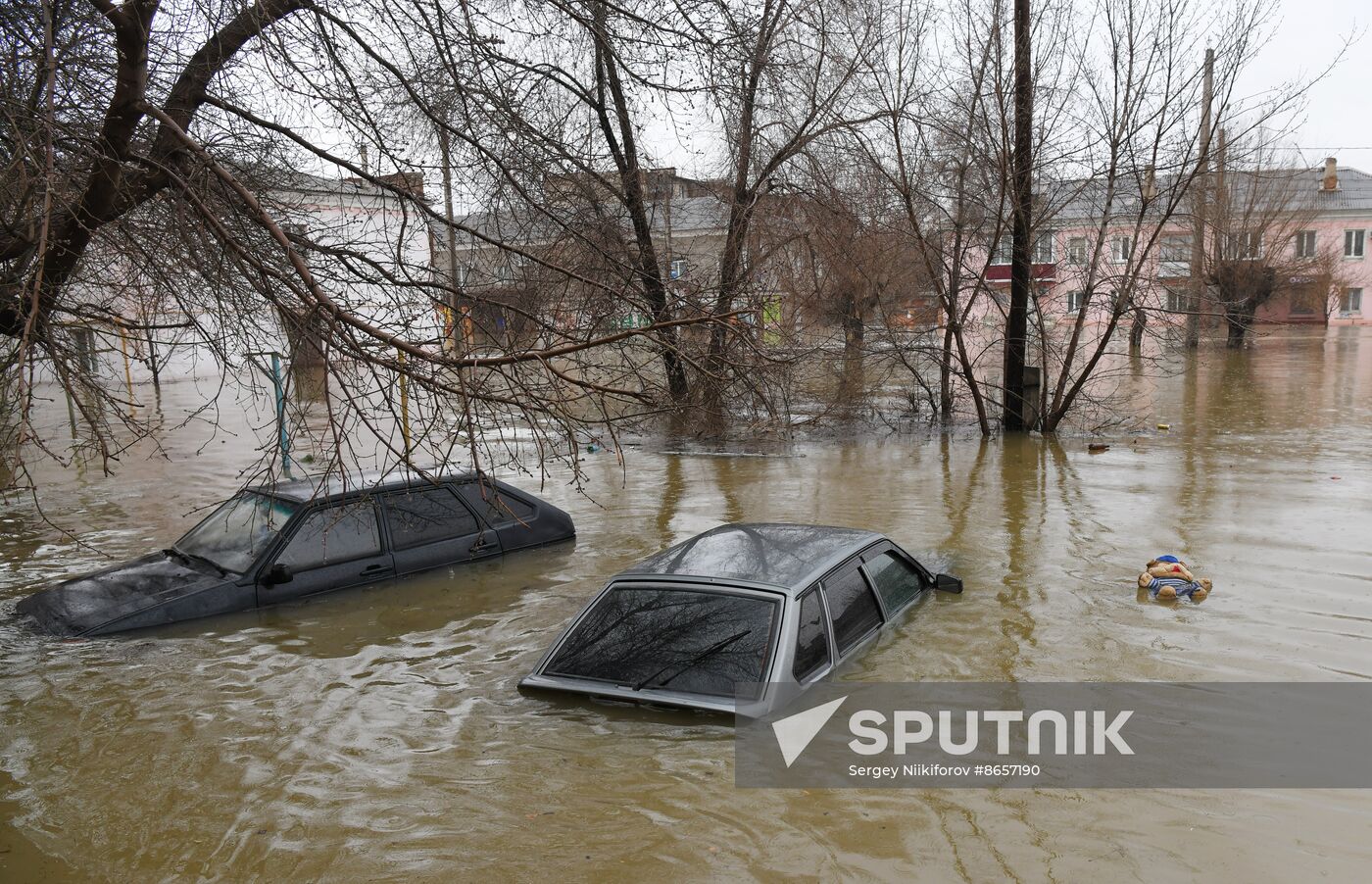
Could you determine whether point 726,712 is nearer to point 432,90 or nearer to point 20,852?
point 20,852

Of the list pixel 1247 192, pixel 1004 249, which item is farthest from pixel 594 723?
pixel 1247 192

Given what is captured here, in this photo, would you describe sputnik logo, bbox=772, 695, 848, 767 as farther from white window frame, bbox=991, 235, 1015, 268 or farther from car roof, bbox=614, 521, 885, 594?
white window frame, bbox=991, 235, 1015, 268

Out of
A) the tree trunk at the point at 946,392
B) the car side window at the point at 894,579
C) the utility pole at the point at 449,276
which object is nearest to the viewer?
the utility pole at the point at 449,276

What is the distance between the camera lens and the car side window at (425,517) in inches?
353

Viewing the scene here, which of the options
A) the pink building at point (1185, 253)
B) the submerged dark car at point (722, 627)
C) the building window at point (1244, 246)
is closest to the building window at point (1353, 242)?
the pink building at point (1185, 253)

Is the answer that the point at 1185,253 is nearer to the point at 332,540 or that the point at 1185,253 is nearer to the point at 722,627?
the point at 332,540

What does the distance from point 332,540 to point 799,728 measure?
4.66m

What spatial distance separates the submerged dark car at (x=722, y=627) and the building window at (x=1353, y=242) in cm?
6149

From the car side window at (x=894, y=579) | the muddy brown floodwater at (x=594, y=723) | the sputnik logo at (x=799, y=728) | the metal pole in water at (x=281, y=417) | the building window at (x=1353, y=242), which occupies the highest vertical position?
the building window at (x=1353, y=242)

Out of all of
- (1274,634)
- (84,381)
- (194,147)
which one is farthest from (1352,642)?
(84,381)

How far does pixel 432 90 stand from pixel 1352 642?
780 centimetres

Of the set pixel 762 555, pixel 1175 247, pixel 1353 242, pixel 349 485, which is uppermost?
pixel 1353 242

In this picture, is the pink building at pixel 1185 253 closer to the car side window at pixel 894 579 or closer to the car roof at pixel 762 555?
the car side window at pixel 894 579

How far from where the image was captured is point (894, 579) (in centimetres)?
718
